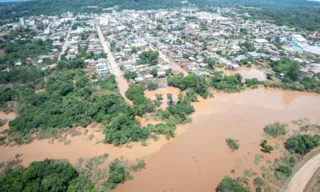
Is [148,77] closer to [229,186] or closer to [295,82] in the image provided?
[229,186]

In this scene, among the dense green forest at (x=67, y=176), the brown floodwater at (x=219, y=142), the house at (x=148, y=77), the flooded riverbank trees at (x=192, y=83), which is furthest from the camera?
the house at (x=148, y=77)

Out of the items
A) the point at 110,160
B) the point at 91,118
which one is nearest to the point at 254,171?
the point at 110,160

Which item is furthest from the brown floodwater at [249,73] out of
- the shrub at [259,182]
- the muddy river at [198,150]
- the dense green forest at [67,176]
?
the dense green forest at [67,176]

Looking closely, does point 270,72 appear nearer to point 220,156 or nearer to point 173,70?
point 173,70

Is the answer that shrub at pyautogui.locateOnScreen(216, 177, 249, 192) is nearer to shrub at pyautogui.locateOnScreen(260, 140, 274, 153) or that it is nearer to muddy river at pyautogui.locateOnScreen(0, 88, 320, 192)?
muddy river at pyautogui.locateOnScreen(0, 88, 320, 192)

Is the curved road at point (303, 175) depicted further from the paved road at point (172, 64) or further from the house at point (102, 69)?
the house at point (102, 69)

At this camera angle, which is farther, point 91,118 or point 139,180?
point 91,118

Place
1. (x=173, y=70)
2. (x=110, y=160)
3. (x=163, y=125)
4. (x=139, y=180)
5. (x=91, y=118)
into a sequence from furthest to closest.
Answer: (x=173, y=70), (x=91, y=118), (x=163, y=125), (x=110, y=160), (x=139, y=180)

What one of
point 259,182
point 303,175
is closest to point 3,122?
point 259,182
